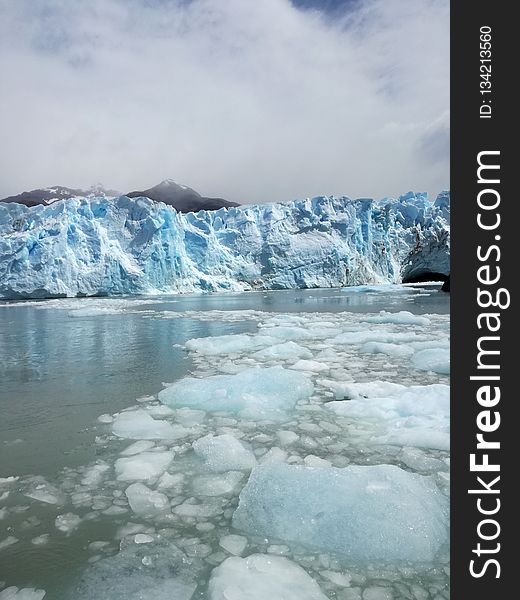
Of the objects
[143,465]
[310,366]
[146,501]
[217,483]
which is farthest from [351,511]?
[310,366]

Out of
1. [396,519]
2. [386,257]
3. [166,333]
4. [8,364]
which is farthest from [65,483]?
[386,257]

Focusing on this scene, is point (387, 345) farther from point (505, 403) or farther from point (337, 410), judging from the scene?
point (505, 403)

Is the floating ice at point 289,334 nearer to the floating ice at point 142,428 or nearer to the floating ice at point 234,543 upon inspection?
the floating ice at point 142,428

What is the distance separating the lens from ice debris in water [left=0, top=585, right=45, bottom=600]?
158 cm

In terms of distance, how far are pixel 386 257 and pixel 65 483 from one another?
4911 centimetres

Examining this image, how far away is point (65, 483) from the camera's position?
8.14 feet

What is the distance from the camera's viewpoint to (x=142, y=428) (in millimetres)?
3398

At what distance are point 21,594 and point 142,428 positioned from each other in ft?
5.93

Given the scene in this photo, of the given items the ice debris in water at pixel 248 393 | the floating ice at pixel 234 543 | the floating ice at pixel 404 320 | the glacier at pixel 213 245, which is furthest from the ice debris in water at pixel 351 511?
the glacier at pixel 213 245

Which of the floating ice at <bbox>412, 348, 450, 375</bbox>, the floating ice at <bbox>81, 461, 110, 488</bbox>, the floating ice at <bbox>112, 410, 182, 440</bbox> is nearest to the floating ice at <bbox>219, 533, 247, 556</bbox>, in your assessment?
the floating ice at <bbox>81, 461, 110, 488</bbox>

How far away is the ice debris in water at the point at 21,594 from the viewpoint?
5.18 feet

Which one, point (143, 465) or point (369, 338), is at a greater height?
point (369, 338)

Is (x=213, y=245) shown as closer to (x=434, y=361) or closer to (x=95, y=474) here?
(x=434, y=361)

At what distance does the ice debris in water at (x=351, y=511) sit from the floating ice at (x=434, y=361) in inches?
135
